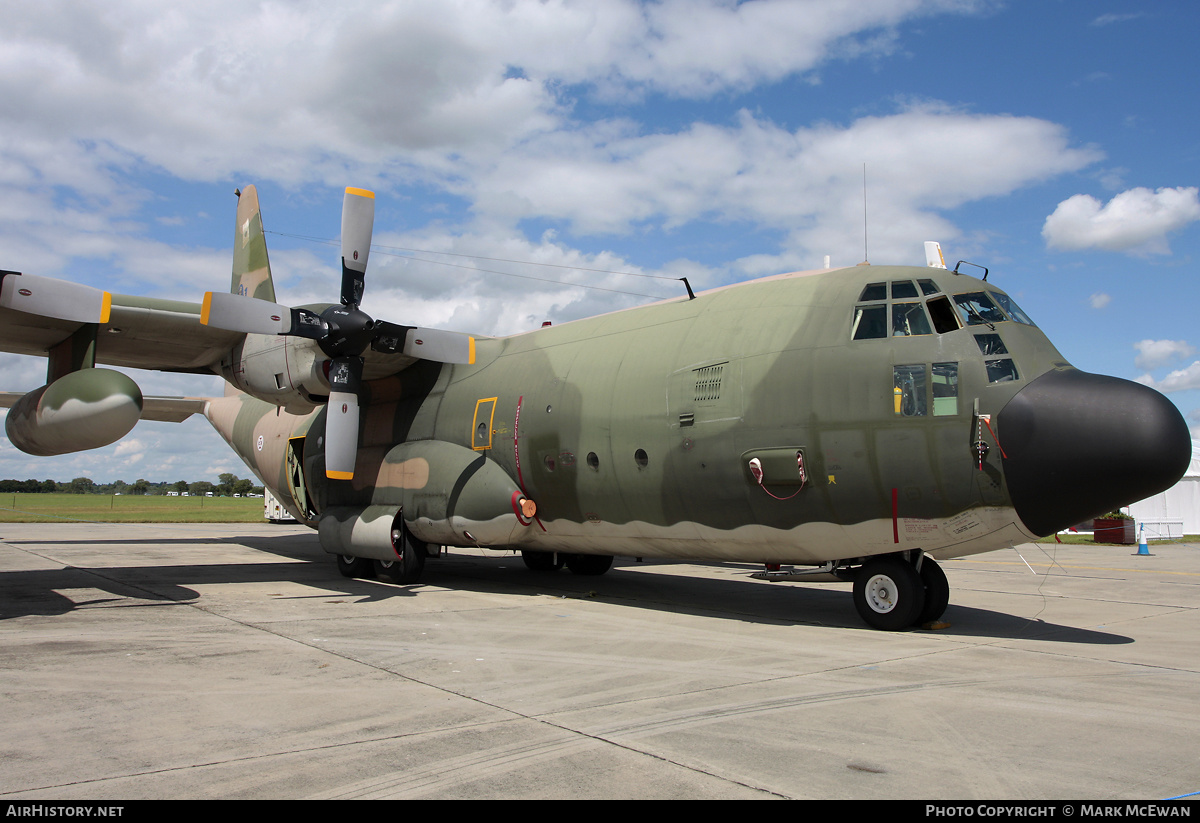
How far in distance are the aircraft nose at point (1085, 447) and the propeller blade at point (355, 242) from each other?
9.60 m

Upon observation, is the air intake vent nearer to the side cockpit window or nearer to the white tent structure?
the side cockpit window

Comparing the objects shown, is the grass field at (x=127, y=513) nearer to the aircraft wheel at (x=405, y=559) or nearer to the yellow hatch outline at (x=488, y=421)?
the aircraft wheel at (x=405, y=559)

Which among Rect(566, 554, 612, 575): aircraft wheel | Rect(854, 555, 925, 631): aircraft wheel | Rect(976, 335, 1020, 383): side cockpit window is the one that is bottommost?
Rect(566, 554, 612, 575): aircraft wheel

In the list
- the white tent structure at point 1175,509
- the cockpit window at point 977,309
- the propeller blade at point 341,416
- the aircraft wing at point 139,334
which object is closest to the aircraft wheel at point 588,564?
the propeller blade at point 341,416

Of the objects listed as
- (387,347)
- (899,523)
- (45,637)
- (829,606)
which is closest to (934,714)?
(899,523)

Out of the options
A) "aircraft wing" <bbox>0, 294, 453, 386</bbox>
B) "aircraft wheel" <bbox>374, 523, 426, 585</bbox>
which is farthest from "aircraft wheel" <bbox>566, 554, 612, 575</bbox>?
"aircraft wing" <bbox>0, 294, 453, 386</bbox>

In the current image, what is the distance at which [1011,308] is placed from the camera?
29.8 feet

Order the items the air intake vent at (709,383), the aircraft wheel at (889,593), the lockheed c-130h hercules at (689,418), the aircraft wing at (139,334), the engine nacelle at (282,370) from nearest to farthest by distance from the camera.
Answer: the lockheed c-130h hercules at (689,418), the aircraft wheel at (889,593), the air intake vent at (709,383), the aircraft wing at (139,334), the engine nacelle at (282,370)

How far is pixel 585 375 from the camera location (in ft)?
38.2

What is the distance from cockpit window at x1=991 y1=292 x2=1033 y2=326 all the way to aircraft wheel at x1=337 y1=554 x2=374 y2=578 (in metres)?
11.2

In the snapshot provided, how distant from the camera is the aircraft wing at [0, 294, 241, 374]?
12.2 m

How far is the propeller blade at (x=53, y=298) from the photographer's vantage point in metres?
10.1

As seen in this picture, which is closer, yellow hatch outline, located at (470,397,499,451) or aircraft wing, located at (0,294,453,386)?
aircraft wing, located at (0,294,453,386)
